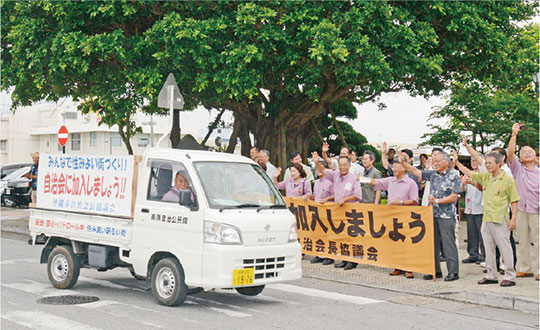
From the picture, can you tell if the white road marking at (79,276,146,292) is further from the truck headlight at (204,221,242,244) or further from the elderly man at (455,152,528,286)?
the elderly man at (455,152,528,286)

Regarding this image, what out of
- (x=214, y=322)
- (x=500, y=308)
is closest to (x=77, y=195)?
(x=214, y=322)

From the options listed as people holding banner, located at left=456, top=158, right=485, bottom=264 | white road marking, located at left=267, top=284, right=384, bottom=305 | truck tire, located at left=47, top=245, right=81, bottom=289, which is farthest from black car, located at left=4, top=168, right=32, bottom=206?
people holding banner, located at left=456, top=158, right=485, bottom=264

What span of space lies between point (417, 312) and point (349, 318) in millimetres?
1021

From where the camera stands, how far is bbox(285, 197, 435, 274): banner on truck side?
10.1 meters

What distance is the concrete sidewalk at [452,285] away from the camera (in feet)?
26.7

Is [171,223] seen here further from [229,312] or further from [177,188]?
[229,312]

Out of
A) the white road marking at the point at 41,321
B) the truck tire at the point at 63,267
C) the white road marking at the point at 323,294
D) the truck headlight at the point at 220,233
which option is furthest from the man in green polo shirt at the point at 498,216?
the truck tire at the point at 63,267

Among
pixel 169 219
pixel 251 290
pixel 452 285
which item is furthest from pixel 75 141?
pixel 169 219

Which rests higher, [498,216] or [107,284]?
[498,216]

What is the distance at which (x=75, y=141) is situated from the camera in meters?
66.1

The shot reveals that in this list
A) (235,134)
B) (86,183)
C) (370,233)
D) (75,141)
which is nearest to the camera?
(86,183)

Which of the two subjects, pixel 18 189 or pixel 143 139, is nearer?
pixel 18 189

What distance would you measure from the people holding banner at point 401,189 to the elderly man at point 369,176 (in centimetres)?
72

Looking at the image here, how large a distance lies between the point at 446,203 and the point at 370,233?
1.64 metres
